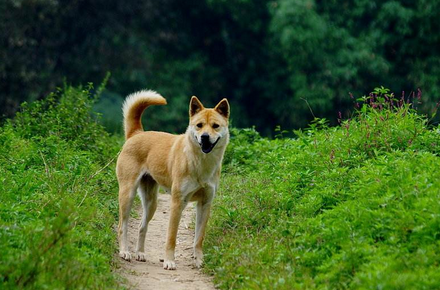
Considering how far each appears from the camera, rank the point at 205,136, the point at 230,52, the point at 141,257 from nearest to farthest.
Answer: the point at 205,136 < the point at 141,257 < the point at 230,52

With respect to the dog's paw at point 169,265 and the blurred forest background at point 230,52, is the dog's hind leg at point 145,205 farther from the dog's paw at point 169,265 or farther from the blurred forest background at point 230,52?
the blurred forest background at point 230,52

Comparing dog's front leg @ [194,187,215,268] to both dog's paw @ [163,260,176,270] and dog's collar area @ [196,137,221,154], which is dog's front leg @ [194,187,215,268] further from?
dog's collar area @ [196,137,221,154]

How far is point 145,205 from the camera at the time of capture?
315 inches

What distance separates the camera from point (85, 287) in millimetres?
5605

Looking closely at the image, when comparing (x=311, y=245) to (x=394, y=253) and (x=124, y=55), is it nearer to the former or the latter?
(x=394, y=253)

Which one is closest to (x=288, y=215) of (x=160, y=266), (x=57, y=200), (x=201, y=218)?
(x=201, y=218)

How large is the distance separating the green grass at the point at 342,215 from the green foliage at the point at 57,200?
1285 millimetres

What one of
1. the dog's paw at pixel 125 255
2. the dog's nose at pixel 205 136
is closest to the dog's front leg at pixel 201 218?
the dog's nose at pixel 205 136

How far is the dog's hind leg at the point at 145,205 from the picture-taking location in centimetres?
779

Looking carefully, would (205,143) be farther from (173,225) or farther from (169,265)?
(169,265)

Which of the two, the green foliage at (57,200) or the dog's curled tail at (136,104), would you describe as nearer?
the green foliage at (57,200)

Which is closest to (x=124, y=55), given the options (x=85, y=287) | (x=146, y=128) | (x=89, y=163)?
(x=146, y=128)

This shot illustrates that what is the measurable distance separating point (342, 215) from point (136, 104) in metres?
2.99

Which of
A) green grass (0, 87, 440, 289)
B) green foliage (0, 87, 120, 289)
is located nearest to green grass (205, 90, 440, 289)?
green grass (0, 87, 440, 289)
